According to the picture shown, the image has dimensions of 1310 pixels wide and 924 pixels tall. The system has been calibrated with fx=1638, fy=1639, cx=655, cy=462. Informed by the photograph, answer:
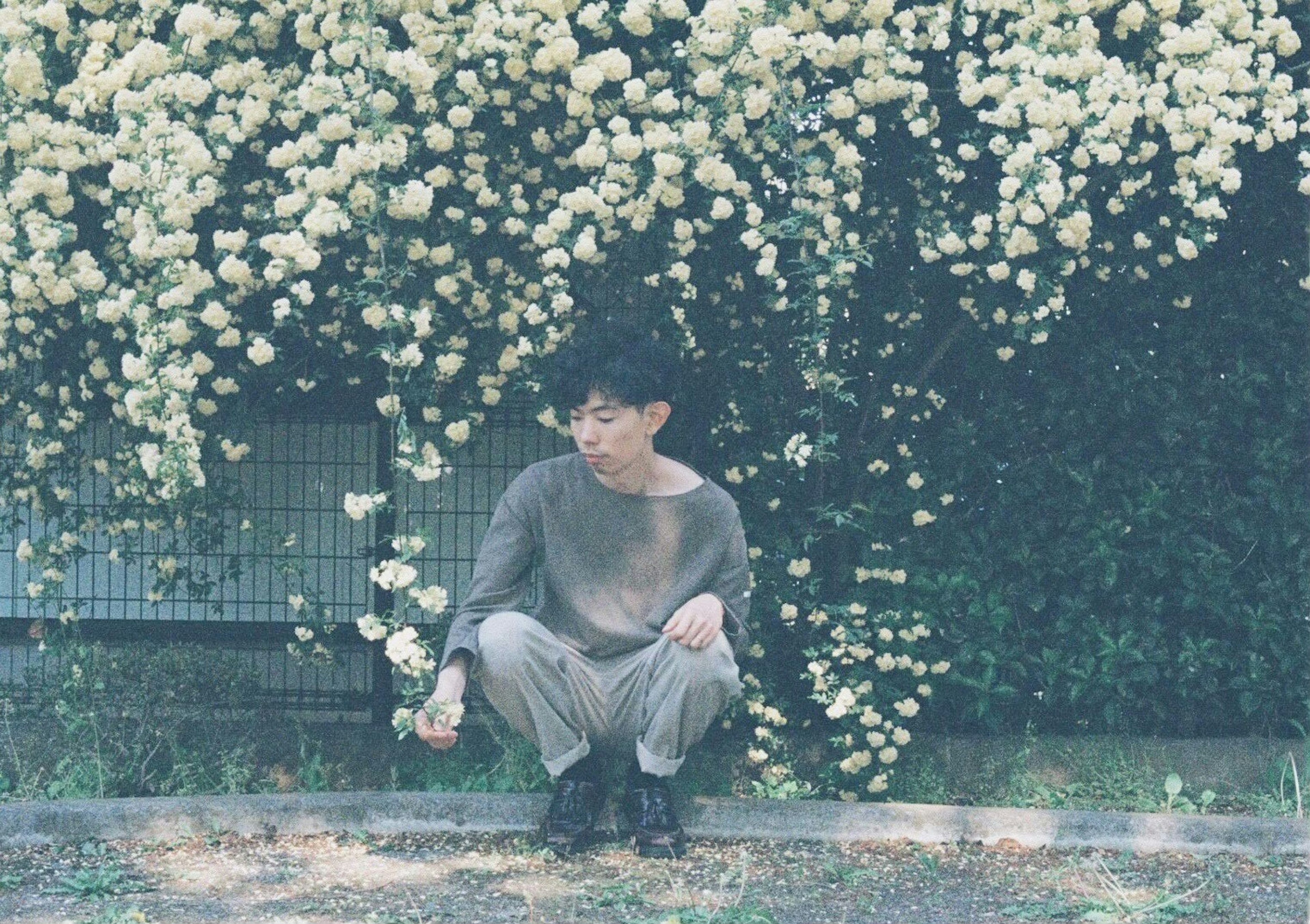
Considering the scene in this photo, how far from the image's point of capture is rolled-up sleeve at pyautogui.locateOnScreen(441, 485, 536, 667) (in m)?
4.17

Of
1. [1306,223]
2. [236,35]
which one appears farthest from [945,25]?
[236,35]

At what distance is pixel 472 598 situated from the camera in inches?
164

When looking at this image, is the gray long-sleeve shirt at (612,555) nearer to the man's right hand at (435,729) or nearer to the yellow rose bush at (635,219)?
the yellow rose bush at (635,219)

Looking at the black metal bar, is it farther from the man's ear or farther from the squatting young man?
the man's ear

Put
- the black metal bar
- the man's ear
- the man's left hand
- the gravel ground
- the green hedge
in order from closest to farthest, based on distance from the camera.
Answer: the gravel ground → the man's left hand → the man's ear → the green hedge → the black metal bar

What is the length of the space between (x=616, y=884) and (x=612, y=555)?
84 cm

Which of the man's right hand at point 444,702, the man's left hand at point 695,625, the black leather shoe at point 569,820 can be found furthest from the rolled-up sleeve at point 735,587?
the man's right hand at point 444,702

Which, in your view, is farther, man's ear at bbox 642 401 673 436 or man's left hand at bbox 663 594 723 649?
man's ear at bbox 642 401 673 436

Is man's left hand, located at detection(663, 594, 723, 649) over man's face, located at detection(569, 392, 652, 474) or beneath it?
beneath

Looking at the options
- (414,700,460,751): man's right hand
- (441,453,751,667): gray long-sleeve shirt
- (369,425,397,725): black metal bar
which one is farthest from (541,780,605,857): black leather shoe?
(369,425,397,725): black metal bar

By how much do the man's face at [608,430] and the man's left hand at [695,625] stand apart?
0.40 m

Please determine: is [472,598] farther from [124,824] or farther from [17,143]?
[17,143]

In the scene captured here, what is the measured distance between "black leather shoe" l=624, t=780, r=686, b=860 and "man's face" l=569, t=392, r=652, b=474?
84 centimetres

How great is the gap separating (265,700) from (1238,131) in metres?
3.21
